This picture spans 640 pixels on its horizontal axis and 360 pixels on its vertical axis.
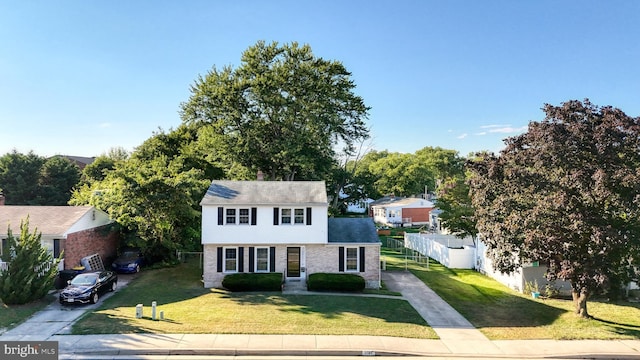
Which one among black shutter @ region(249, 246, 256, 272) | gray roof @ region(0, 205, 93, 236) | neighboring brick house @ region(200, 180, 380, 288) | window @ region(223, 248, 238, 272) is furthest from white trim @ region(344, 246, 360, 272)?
gray roof @ region(0, 205, 93, 236)

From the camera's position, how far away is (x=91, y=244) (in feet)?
87.5

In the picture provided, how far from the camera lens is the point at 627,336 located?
16.2 metres

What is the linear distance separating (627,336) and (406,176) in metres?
67.0

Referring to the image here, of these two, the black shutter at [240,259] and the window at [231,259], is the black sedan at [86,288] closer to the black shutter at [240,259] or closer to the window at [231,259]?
the window at [231,259]

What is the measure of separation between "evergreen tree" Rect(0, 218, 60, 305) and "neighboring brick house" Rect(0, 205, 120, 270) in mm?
3823

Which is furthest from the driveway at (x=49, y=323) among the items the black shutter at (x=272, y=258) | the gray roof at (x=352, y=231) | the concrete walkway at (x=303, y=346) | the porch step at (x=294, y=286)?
the gray roof at (x=352, y=231)

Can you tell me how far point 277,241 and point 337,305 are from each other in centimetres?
601

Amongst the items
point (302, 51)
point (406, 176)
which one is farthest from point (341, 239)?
point (406, 176)

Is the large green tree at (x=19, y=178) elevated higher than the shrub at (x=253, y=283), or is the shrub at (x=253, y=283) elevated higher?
the large green tree at (x=19, y=178)

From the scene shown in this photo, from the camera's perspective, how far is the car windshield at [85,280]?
65.6 ft

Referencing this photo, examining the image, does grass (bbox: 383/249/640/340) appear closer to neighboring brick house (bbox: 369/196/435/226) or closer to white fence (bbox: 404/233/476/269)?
white fence (bbox: 404/233/476/269)

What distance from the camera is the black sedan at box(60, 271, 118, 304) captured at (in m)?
19.1

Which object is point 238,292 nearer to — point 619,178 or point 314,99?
point 619,178

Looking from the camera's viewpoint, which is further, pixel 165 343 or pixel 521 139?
pixel 521 139
